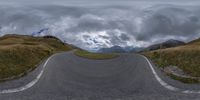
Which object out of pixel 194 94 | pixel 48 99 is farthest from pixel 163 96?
pixel 48 99

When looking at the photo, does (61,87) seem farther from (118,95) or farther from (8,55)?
(8,55)

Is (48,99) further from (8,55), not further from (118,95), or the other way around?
(8,55)

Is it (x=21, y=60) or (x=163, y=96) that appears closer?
(x=163, y=96)

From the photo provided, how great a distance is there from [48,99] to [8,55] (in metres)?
30.4

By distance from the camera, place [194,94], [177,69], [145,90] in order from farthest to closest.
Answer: [177,69], [145,90], [194,94]

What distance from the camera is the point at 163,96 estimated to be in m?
16.8

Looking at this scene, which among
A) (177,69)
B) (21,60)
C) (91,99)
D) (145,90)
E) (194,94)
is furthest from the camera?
(21,60)

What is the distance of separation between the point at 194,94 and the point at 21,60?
30702 mm

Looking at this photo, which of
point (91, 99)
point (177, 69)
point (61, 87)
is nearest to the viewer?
point (91, 99)

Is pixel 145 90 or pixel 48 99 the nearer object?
pixel 48 99

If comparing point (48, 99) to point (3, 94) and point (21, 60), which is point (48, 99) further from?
point (21, 60)

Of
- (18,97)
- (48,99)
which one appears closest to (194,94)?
(48,99)

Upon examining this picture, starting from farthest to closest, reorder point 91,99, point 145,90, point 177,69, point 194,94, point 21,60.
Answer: point 21,60
point 177,69
point 145,90
point 194,94
point 91,99

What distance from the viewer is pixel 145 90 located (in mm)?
19172
